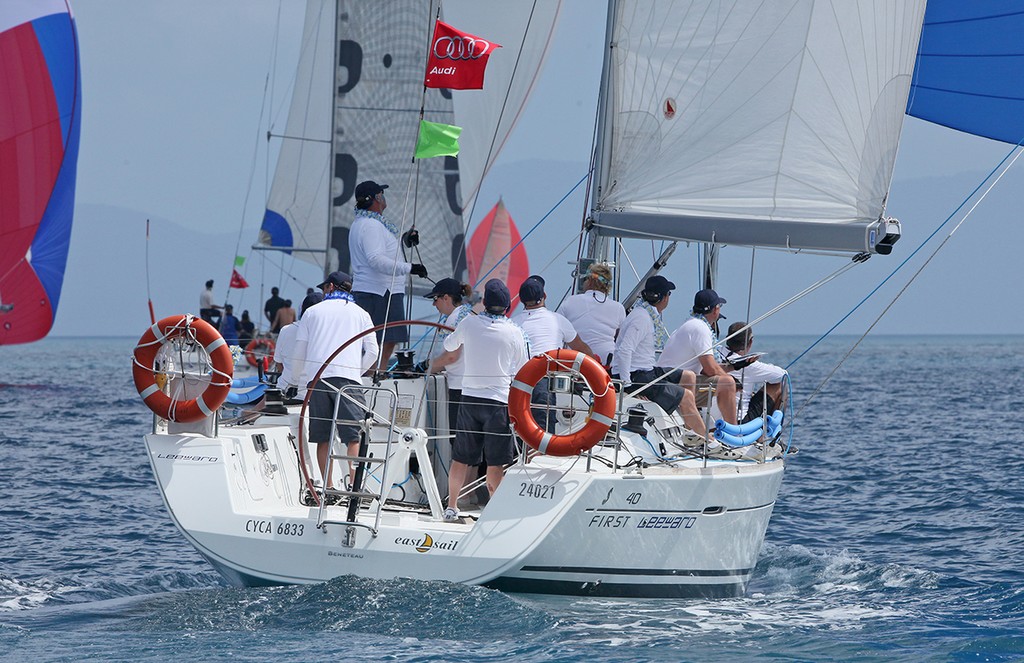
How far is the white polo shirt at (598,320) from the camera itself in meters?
9.64

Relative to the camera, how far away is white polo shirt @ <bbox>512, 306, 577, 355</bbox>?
8.80m

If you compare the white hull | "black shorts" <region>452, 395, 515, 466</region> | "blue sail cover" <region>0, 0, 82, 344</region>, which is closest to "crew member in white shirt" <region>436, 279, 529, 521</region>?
"black shorts" <region>452, 395, 515, 466</region>

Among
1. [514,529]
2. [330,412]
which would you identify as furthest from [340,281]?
[514,529]

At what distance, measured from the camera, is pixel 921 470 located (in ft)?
60.9

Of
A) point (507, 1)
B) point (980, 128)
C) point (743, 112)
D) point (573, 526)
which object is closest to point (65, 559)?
point (573, 526)

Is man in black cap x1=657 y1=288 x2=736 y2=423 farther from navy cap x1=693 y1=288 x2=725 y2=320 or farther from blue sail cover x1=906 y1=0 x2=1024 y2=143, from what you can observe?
blue sail cover x1=906 y1=0 x2=1024 y2=143

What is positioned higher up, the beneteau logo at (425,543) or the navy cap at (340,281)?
the navy cap at (340,281)

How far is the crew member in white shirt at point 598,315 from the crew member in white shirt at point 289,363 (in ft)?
6.66

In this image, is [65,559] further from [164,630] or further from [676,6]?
[676,6]

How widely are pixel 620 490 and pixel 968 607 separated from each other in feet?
9.55

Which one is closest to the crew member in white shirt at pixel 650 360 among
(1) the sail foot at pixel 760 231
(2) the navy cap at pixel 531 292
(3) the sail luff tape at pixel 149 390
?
(1) the sail foot at pixel 760 231

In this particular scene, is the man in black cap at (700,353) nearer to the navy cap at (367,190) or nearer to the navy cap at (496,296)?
the navy cap at (496,296)

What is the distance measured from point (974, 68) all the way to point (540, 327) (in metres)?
4.91

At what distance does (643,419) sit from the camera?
880 cm
